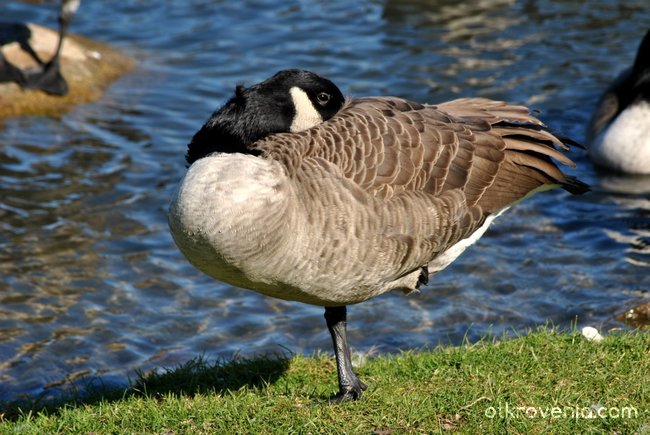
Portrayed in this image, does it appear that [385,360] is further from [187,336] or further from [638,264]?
[638,264]

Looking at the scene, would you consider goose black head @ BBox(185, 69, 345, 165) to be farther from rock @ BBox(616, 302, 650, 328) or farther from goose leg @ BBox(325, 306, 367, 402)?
rock @ BBox(616, 302, 650, 328)

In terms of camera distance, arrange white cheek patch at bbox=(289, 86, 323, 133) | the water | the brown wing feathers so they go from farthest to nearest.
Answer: the water
white cheek patch at bbox=(289, 86, 323, 133)
the brown wing feathers

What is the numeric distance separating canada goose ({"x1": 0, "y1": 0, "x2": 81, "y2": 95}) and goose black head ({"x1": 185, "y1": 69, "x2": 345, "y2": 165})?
8.34 meters

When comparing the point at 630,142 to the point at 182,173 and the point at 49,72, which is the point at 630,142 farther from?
the point at 49,72

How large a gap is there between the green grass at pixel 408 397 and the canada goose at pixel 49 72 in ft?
24.9

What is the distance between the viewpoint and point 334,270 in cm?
531

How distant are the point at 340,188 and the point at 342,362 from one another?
1250 mm

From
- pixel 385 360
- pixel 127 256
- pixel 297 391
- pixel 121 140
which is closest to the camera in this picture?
pixel 297 391

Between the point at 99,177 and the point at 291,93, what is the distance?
6.43m

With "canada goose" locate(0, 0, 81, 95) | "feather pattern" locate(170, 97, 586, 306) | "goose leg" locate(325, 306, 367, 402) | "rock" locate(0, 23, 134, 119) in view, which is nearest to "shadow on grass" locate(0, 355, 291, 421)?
"goose leg" locate(325, 306, 367, 402)

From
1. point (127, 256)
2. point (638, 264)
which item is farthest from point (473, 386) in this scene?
point (127, 256)

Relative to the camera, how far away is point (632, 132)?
11.2m

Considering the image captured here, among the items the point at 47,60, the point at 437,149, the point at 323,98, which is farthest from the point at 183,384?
the point at 47,60

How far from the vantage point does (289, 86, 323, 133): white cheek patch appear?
5602 millimetres
